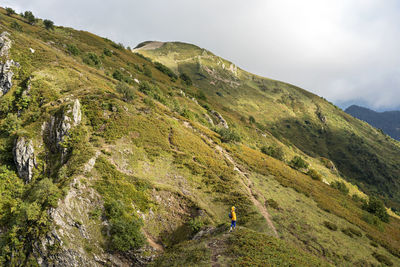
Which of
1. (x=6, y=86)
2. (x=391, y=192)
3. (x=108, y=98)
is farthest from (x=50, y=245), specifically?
(x=391, y=192)

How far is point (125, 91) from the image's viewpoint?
141 feet

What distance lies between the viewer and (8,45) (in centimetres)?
4828

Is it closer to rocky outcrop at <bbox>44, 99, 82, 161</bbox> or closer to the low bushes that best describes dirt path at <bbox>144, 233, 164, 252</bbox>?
rocky outcrop at <bbox>44, 99, 82, 161</bbox>

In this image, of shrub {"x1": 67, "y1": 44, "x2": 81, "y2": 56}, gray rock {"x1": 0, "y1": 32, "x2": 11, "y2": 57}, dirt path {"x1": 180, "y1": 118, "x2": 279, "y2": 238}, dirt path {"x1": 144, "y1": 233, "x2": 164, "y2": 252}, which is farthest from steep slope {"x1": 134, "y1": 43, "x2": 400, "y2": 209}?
dirt path {"x1": 144, "y1": 233, "x2": 164, "y2": 252}

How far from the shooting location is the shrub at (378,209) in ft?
133

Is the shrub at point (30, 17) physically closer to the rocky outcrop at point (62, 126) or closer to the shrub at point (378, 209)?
the rocky outcrop at point (62, 126)

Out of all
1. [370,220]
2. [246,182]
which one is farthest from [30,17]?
[370,220]

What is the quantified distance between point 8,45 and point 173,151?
53.7 meters

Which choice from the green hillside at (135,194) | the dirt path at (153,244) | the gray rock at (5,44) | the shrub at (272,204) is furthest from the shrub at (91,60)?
the shrub at (272,204)

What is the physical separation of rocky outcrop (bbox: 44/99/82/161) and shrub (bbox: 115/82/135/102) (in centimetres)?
1074

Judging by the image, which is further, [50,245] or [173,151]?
[173,151]

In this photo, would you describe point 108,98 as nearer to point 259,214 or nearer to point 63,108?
point 63,108

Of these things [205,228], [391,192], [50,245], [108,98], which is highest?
[391,192]

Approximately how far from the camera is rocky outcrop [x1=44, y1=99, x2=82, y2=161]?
3045cm
